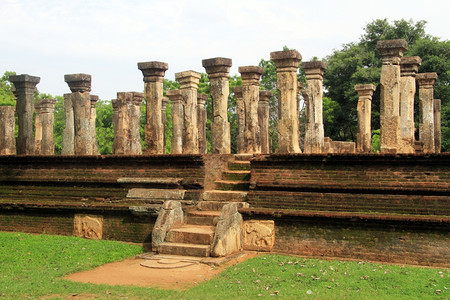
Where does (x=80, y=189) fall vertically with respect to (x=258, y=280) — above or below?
above

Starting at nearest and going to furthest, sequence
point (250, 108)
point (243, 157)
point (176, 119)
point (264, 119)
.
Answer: point (243, 157) < point (250, 108) < point (264, 119) < point (176, 119)

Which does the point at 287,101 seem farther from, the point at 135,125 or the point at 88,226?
the point at 135,125

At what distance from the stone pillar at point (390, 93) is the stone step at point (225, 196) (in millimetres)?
3288

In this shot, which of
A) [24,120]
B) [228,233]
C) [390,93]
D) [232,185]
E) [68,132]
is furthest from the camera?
[68,132]

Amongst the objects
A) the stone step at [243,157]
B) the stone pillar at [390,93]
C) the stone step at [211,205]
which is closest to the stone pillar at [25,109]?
→ the stone step at [243,157]

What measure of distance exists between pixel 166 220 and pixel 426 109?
12058mm

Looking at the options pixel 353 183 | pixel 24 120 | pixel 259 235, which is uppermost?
pixel 24 120

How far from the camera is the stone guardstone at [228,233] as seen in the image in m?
10.1

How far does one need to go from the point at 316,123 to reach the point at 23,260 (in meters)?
8.50

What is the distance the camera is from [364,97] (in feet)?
65.8

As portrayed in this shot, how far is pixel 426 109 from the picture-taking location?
65.5 ft

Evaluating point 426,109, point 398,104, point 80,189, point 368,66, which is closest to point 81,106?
point 80,189

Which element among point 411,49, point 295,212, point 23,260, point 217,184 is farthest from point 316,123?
point 411,49

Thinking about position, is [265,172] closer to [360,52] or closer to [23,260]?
[23,260]
